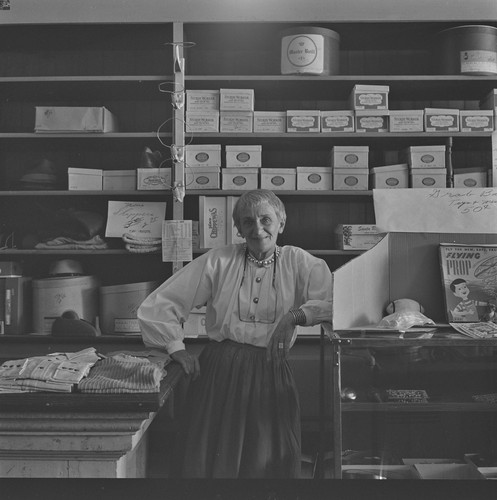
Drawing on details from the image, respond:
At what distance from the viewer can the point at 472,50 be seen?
329 cm

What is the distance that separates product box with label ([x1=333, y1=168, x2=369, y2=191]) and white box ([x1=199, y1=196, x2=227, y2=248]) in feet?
1.91

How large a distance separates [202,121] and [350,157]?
0.77 meters

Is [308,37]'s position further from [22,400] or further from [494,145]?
[22,400]

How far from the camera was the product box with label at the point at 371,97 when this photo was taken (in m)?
3.34

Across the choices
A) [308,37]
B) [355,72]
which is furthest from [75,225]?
[355,72]

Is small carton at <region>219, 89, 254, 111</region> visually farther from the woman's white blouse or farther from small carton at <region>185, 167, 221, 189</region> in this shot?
the woman's white blouse

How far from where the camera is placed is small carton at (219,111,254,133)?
3346 mm

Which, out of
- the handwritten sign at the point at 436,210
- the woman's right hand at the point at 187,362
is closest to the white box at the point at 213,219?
the woman's right hand at the point at 187,362

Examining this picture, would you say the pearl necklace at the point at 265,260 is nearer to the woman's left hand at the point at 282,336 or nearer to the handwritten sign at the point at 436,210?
the woman's left hand at the point at 282,336

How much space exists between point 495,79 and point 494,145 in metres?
0.33

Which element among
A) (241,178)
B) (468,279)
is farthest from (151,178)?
(468,279)

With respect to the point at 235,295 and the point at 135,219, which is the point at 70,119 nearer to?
the point at 135,219

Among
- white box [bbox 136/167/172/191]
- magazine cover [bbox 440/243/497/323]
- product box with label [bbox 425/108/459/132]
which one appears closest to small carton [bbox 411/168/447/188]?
product box with label [bbox 425/108/459/132]

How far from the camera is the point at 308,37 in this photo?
329cm
